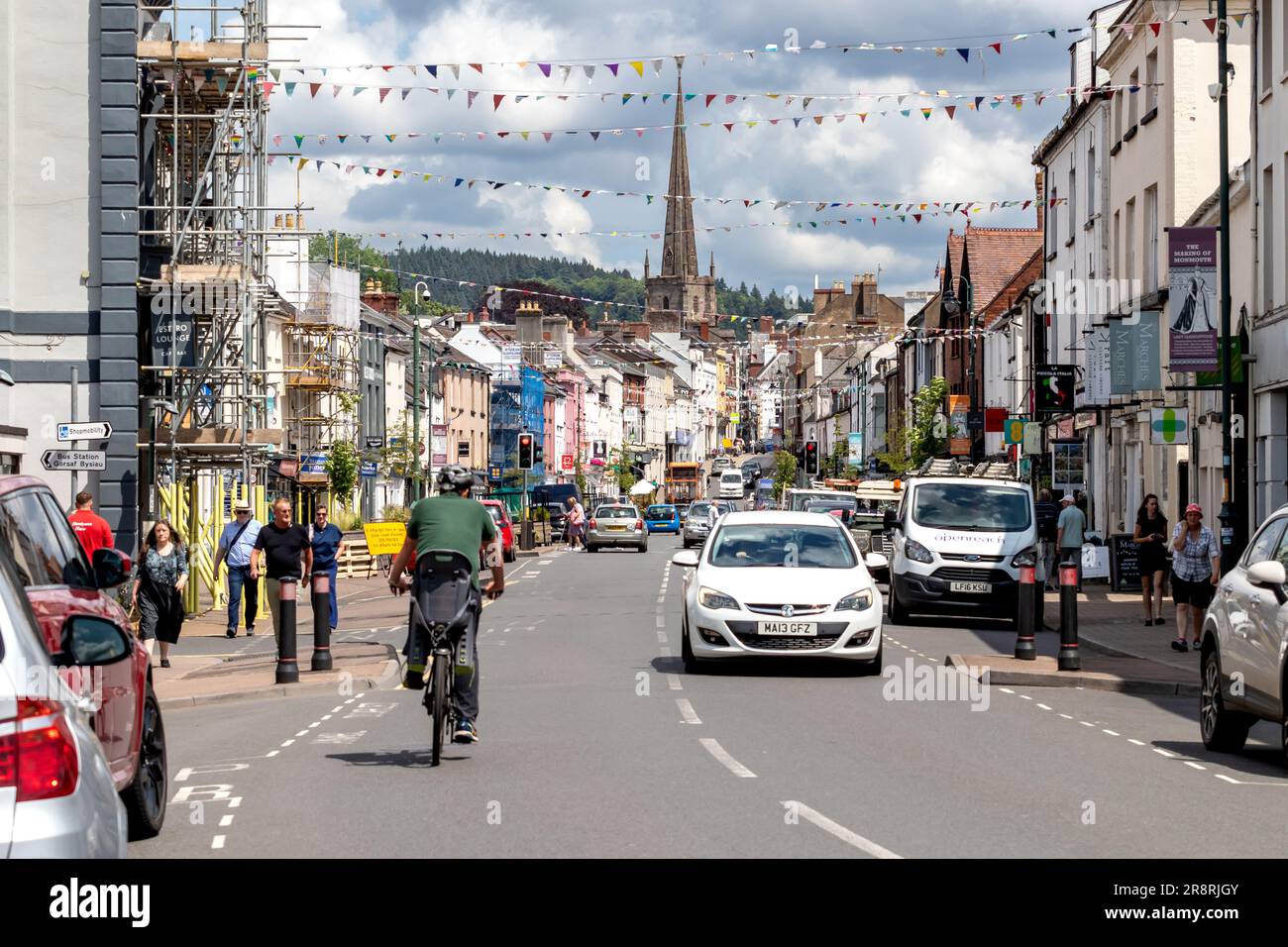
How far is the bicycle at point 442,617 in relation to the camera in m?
11.5

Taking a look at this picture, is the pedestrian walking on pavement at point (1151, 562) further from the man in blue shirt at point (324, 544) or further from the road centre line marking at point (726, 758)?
the road centre line marking at point (726, 758)

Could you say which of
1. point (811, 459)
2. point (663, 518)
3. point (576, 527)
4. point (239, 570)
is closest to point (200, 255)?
point (239, 570)

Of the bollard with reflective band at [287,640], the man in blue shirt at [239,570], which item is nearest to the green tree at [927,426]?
the man in blue shirt at [239,570]

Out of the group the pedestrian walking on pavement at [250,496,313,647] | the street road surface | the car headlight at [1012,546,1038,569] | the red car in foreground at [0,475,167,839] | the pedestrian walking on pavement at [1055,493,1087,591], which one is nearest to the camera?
the red car in foreground at [0,475,167,839]

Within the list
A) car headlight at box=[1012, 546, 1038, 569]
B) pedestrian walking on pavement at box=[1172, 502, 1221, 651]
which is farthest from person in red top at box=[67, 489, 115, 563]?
pedestrian walking on pavement at box=[1172, 502, 1221, 651]

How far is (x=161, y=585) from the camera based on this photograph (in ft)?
63.2

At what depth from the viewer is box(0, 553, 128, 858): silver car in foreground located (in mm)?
5051

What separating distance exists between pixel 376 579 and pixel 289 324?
685 inches

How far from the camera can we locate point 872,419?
109812 millimetres

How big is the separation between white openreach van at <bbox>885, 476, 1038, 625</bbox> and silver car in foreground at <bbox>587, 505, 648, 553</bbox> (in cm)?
3200

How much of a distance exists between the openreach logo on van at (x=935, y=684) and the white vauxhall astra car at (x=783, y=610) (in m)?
0.48

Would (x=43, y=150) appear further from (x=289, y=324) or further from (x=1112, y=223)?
(x=289, y=324)

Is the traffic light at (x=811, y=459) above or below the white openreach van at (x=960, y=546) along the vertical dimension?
above

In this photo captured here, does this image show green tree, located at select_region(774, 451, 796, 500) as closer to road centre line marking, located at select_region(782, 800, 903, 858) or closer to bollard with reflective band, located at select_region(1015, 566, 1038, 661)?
bollard with reflective band, located at select_region(1015, 566, 1038, 661)
